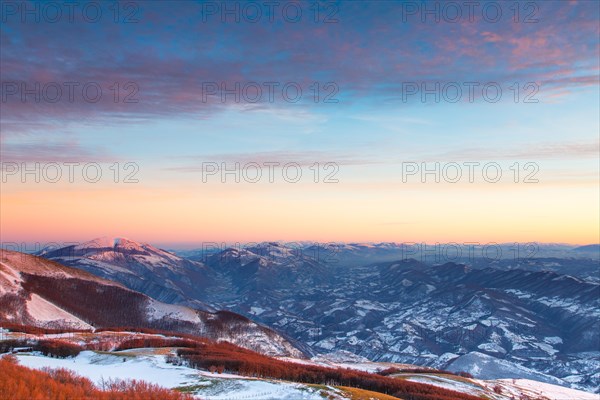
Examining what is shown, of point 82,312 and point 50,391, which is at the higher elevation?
point 50,391

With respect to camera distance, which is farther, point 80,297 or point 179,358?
point 80,297

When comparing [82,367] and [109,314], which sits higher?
[82,367]

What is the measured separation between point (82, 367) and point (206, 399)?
658 inches

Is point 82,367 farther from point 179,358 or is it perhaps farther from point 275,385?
point 275,385

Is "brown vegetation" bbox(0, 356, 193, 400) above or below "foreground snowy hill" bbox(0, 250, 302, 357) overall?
above

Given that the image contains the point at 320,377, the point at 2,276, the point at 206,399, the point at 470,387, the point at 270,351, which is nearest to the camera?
the point at 206,399

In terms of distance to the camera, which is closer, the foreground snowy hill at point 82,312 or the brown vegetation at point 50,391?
the brown vegetation at point 50,391

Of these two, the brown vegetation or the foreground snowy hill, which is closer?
the brown vegetation

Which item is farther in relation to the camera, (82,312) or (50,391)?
(82,312)

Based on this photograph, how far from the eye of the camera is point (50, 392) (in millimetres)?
18078

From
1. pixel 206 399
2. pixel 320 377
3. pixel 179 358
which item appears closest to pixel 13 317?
pixel 179 358

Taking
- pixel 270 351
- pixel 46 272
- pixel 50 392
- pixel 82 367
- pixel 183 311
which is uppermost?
pixel 50 392

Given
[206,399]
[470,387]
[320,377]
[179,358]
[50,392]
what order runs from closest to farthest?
[50,392]
[206,399]
[320,377]
[179,358]
[470,387]

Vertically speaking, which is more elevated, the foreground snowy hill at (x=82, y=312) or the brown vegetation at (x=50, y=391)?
the brown vegetation at (x=50, y=391)
